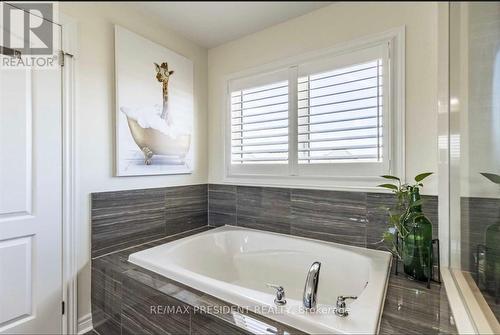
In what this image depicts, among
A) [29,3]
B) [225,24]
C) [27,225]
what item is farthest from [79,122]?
[225,24]

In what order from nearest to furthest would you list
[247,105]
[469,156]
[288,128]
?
[469,156], [288,128], [247,105]

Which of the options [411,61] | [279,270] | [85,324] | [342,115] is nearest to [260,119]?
[342,115]

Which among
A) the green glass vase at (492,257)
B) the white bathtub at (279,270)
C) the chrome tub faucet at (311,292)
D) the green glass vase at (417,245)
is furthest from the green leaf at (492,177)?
the chrome tub faucet at (311,292)

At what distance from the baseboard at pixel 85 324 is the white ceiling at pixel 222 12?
186 centimetres

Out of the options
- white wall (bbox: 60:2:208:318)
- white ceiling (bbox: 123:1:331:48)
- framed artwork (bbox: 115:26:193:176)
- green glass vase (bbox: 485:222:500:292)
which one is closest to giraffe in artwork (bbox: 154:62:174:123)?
framed artwork (bbox: 115:26:193:176)

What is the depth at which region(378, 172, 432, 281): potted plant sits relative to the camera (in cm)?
123

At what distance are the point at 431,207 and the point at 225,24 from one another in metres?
1.52

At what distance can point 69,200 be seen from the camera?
148cm

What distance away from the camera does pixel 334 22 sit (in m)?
0.61

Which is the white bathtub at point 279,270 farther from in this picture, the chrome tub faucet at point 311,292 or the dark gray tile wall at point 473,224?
the dark gray tile wall at point 473,224

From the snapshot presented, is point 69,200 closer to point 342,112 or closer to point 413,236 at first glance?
point 342,112

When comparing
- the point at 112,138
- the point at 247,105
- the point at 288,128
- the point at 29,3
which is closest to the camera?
the point at 29,3

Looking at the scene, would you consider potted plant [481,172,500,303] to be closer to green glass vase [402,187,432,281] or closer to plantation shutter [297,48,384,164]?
green glass vase [402,187,432,281]

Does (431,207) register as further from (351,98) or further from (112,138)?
(112,138)
